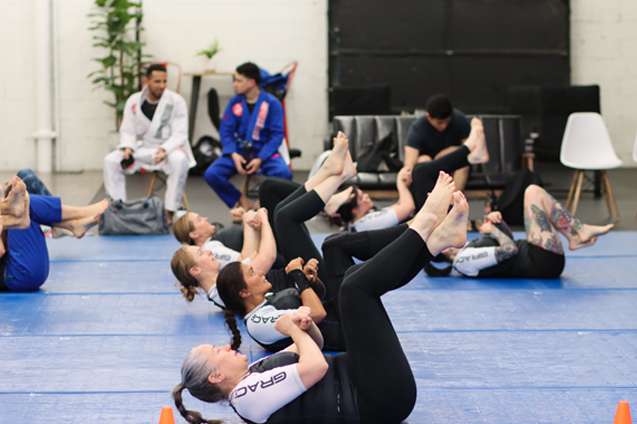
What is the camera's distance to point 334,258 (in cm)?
527

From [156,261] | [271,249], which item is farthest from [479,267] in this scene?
[156,261]

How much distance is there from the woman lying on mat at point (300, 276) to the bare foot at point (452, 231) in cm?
8

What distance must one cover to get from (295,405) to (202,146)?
8140mm

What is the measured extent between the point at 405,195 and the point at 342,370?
373cm

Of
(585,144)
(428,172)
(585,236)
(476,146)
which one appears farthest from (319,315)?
(585,144)

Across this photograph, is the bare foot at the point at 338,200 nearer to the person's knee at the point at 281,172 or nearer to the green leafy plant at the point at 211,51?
the person's knee at the point at 281,172

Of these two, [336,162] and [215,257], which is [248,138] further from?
[336,162]

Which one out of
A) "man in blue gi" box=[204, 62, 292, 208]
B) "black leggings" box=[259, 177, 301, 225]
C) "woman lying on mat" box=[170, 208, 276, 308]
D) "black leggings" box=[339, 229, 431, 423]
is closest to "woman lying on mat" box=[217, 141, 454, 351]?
"woman lying on mat" box=[170, 208, 276, 308]

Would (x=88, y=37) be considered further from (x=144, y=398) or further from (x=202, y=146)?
(x=144, y=398)

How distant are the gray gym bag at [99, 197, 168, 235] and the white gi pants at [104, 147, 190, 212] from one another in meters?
0.46

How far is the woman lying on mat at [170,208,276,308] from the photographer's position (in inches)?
213

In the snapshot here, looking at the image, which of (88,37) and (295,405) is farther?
(88,37)

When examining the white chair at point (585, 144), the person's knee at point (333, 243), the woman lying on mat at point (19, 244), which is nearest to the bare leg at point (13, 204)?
the woman lying on mat at point (19, 244)

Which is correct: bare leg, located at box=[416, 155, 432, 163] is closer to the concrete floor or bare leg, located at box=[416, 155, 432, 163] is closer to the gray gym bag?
the concrete floor
